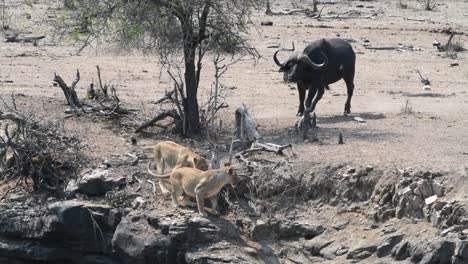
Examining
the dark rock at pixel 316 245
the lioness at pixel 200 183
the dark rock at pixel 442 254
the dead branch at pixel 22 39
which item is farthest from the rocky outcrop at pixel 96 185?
the dead branch at pixel 22 39

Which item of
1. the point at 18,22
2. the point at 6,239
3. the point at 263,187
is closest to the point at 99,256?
the point at 6,239

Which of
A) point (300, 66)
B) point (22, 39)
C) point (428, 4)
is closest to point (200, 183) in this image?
point (300, 66)

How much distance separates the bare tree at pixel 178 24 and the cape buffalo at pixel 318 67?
61.0 inches

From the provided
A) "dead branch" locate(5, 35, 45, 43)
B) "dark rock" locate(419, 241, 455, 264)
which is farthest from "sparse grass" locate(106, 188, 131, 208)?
"dead branch" locate(5, 35, 45, 43)

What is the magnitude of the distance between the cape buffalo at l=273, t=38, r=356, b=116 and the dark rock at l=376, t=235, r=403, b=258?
451 cm

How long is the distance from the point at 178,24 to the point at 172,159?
247 centimetres

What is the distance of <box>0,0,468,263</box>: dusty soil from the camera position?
1642cm

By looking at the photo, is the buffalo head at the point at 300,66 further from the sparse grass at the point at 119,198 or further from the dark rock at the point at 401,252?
the dark rock at the point at 401,252

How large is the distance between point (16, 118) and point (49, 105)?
273 cm

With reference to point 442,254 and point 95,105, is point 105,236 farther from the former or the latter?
point 442,254

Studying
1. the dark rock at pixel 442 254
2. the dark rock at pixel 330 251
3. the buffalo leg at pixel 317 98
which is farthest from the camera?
the buffalo leg at pixel 317 98

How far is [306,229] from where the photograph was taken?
50.0ft

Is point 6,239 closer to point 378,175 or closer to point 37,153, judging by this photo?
point 37,153

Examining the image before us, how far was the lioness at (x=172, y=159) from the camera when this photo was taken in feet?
50.4
